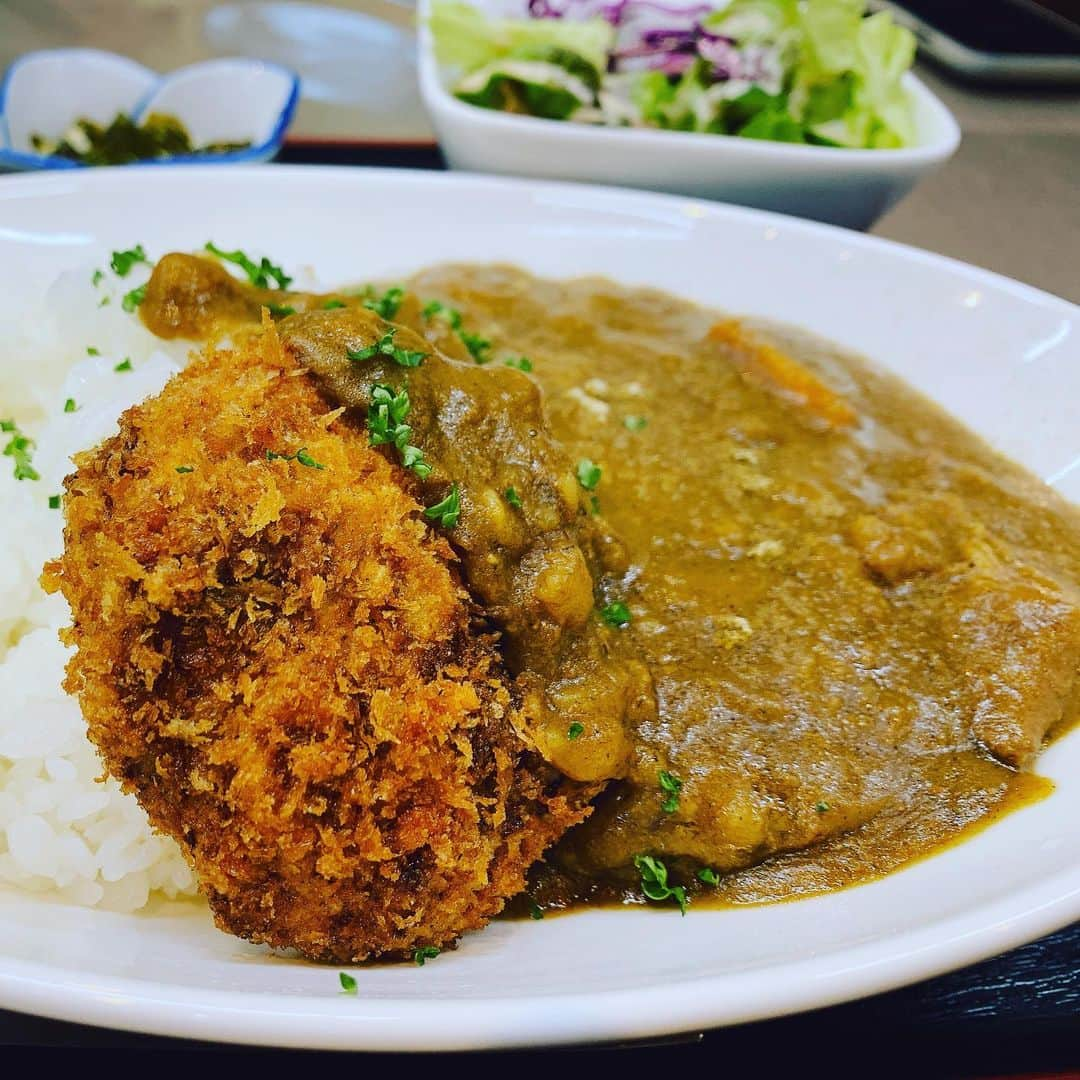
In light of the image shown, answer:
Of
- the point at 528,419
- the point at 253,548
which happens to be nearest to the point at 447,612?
the point at 253,548

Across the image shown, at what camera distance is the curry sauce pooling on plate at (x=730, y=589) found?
62.0 inches

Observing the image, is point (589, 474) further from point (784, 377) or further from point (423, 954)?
point (423, 954)

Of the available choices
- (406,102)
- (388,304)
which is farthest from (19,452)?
(406,102)

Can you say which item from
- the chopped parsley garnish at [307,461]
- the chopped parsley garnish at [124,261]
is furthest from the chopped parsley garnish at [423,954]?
the chopped parsley garnish at [124,261]

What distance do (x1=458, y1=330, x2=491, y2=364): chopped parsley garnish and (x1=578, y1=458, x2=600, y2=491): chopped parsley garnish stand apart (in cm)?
48

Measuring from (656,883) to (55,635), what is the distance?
1.31 metres

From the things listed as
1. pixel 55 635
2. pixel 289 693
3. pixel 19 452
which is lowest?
pixel 55 635

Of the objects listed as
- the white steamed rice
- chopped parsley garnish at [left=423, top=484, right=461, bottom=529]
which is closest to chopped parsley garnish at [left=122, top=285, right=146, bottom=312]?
the white steamed rice

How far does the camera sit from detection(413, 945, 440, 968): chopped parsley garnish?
4.58ft

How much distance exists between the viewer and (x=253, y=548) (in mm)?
1405

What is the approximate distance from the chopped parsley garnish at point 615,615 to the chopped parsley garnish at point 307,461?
65 centimetres

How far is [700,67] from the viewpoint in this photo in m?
3.74

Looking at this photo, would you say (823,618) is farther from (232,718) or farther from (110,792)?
(110,792)

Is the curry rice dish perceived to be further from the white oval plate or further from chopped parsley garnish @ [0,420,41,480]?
chopped parsley garnish @ [0,420,41,480]
